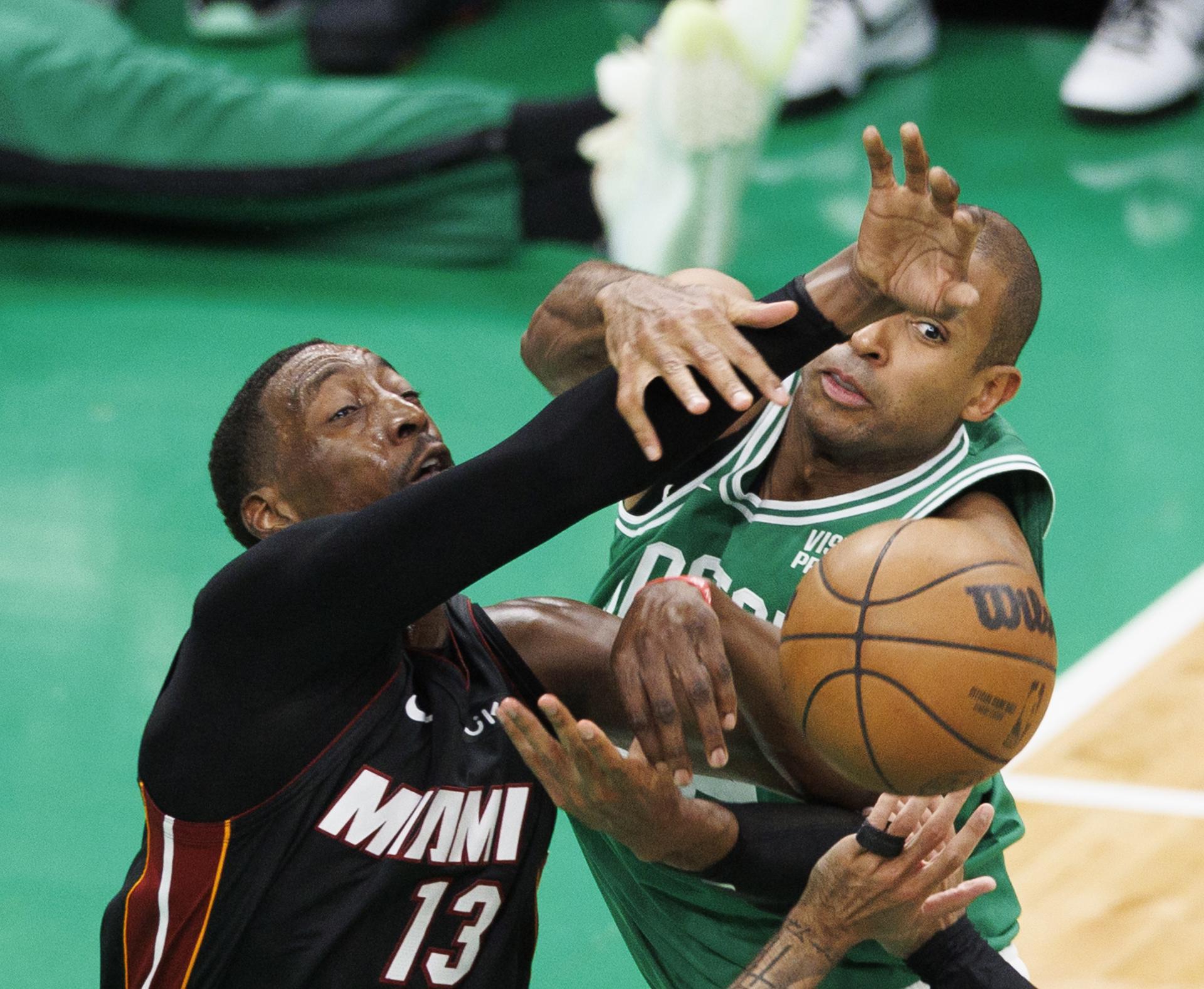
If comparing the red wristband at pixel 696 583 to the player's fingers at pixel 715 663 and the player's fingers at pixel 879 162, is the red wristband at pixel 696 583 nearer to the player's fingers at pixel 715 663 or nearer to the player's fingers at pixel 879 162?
the player's fingers at pixel 715 663

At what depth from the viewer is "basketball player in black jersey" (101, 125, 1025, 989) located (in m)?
2.07

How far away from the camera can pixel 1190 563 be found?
497 centimetres

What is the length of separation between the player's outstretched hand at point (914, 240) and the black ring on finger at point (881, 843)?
88 cm

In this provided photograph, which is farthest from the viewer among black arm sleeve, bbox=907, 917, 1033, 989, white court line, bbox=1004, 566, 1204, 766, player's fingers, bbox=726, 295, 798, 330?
white court line, bbox=1004, 566, 1204, 766

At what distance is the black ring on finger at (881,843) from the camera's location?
257 cm

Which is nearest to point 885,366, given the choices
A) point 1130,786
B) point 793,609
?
point 793,609

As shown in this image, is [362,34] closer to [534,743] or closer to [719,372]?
[534,743]

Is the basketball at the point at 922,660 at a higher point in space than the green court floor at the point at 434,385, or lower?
higher

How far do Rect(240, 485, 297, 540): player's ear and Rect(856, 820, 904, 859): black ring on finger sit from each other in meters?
1.00

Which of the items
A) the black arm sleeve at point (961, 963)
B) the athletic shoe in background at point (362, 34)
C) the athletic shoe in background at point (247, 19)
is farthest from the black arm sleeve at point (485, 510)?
the athletic shoe in background at point (247, 19)

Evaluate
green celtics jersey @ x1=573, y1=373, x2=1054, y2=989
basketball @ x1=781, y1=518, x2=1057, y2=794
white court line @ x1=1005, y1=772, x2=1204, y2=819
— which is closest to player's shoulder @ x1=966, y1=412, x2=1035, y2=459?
green celtics jersey @ x1=573, y1=373, x2=1054, y2=989

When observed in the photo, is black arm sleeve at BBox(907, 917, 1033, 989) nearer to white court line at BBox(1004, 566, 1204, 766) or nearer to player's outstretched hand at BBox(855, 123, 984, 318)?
player's outstretched hand at BBox(855, 123, 984, 318)

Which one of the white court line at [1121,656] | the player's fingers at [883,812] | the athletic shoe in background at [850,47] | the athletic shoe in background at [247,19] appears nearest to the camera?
the player's fingers at [883,812]

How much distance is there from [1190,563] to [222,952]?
3.46 m
